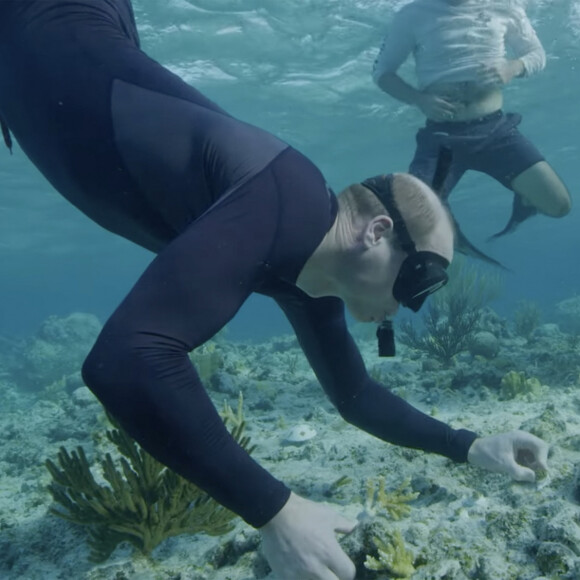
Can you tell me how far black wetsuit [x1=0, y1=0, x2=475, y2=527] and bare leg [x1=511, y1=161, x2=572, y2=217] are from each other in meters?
4.87

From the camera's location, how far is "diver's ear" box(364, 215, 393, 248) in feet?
8.12

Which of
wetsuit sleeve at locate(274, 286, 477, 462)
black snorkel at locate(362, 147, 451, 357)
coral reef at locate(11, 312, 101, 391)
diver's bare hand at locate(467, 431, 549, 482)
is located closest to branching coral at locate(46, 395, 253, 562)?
wetsuit sleeve at locate(274, 286, 477, 462)

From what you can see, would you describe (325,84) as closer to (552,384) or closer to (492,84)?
(492,84)

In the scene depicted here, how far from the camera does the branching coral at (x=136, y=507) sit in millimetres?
3223

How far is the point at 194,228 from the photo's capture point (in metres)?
2.12

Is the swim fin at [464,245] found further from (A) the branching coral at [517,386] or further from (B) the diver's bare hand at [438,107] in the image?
(B) the diver's bare hand at [438,107]

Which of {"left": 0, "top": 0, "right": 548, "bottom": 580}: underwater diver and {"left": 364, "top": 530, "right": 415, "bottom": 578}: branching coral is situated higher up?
{"left": 0, "top": 0, "right": 548, "bottom": 580}: underwater diver

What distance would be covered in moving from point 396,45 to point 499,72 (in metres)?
1.47

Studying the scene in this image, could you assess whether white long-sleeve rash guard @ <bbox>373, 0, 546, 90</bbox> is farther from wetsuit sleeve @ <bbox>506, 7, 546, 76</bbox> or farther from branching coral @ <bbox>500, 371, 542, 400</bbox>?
branching coral @ <bbox>500, 371, 542, 400</bbox>

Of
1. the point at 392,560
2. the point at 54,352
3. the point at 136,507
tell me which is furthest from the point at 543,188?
the point at 54,352

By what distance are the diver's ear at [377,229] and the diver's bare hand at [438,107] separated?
5.48 metres

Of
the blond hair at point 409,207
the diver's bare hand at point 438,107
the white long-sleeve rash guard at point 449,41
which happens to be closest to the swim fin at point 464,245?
the blond hair at point 409,207

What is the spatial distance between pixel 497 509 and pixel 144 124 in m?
2.80

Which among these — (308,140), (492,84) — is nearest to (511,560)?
(492,84)
